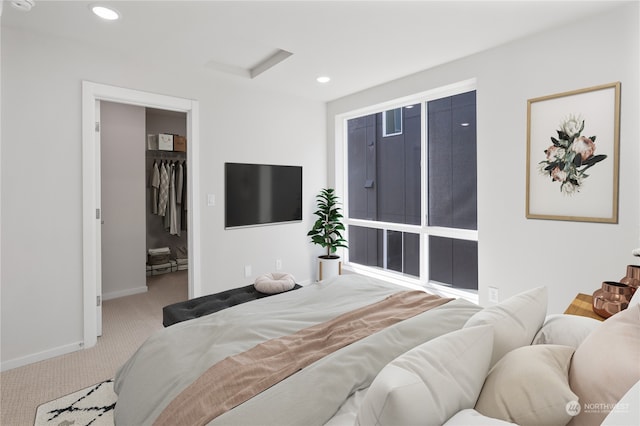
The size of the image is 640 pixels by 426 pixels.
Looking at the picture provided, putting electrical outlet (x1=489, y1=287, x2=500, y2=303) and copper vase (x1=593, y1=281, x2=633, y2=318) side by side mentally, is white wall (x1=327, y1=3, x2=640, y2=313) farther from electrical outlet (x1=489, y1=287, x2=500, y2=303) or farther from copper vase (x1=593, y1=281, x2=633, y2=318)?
copper vase (x1=593, y1=281, x2=633, y2=318)

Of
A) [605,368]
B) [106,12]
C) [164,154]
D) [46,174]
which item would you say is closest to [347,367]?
[605,368]

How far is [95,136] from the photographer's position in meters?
2.92

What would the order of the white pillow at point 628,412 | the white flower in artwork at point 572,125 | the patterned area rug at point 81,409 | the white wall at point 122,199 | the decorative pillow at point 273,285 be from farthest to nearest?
1. the white wall at point 122,199
2. the decorative pillow at point 273,285
3. the white flower in artwork at point 572,125
4. the patterned area rug at point 81,409
5. the white pillow at point 628,412

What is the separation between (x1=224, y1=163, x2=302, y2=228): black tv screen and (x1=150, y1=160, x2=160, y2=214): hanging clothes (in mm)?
1940

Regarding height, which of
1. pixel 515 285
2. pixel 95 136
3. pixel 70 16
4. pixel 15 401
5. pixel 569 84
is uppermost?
pixel 70 16

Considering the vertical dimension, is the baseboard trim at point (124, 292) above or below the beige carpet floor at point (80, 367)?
above

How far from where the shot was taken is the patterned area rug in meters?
1.91

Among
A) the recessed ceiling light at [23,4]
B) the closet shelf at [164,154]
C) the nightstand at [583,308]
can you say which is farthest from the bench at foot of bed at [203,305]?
the closet shelf at [164,154]

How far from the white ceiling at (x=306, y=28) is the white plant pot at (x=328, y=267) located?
2289mm

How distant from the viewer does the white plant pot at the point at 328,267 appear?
4.25 metres

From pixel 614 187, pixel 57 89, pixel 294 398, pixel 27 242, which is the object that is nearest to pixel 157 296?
pixel 27 242

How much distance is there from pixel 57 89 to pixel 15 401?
2.28 metres

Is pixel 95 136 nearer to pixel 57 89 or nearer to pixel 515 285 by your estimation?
pixel 57 89

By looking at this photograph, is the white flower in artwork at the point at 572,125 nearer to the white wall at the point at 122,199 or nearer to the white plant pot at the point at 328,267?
the white plant pot at the point at 328,267
